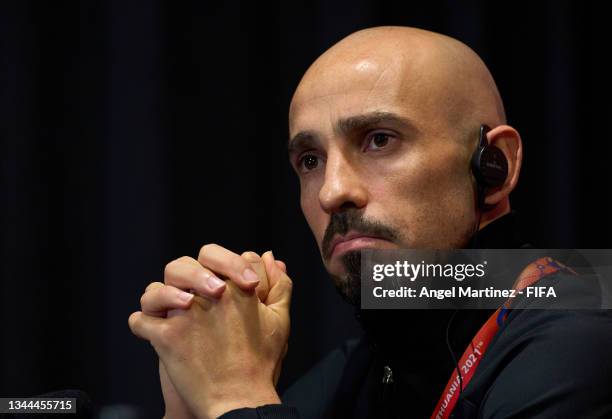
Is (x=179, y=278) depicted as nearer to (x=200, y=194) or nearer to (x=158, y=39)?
(x=200, y=194)

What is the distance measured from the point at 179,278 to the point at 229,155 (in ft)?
2.90

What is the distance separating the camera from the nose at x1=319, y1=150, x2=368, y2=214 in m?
1.03

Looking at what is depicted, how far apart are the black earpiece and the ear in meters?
0.03

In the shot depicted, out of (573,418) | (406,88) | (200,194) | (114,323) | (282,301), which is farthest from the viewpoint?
(200,194)

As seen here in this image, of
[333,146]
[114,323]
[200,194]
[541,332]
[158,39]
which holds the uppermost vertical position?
[158,39]

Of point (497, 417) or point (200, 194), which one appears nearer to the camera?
point (497, 417)

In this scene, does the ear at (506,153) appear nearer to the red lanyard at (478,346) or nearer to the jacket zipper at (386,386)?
the red lanyard at (478,346)

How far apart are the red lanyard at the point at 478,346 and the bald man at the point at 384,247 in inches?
0.4

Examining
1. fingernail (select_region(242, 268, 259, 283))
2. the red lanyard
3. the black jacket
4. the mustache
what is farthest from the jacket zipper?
fingernail (select_region(242, 268, 259, 283))

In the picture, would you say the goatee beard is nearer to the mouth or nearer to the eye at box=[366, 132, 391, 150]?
the mouth

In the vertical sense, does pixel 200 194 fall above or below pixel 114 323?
above

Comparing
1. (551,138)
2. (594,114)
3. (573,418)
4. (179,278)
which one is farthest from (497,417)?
(594,114)

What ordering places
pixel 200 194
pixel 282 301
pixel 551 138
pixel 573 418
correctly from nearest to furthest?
1. pixel 573 418
2. pixel 282 301
3. pixel 200 194
4. pixel 551 138

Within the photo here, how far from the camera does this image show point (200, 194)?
5.60 feet
